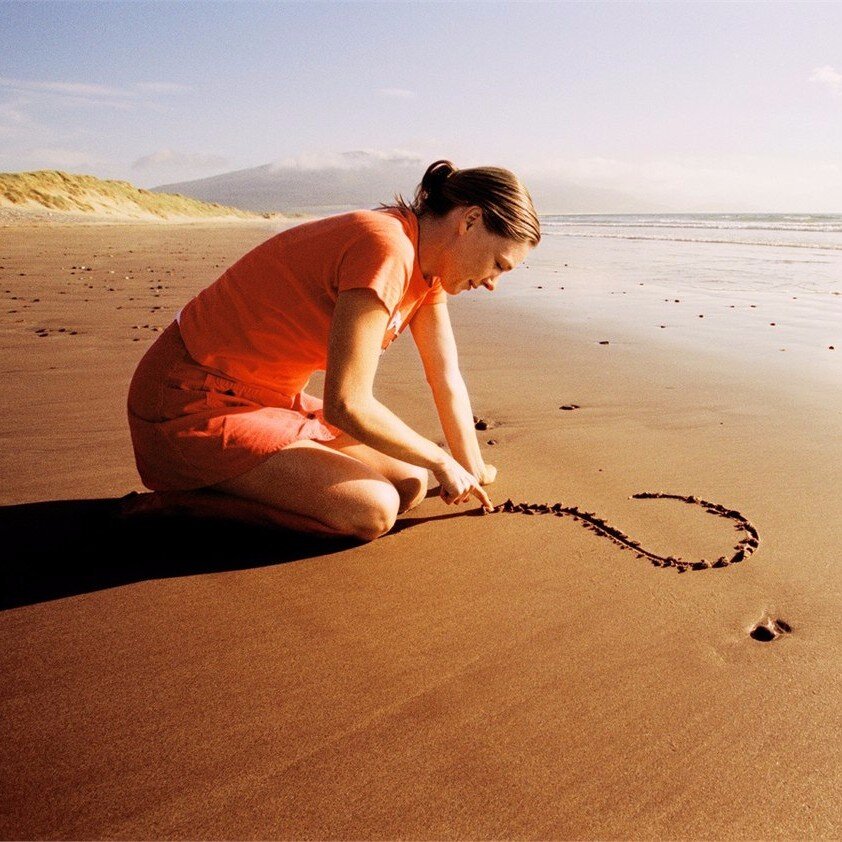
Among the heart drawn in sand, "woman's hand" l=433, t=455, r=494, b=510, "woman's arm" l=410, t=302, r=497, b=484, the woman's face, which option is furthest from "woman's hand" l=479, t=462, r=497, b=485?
the woman's face

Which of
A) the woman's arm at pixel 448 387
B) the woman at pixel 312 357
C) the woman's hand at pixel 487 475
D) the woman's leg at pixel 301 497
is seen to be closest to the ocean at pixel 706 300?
the woman's hand at pixel 487 475

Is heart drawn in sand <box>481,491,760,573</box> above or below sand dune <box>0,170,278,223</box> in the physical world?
below

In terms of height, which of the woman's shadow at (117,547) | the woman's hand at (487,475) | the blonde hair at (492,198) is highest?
the blonde hair at (492,198)

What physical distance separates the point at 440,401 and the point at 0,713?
190 centimetres

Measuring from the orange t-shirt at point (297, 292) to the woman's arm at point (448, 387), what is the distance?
324 millimetres

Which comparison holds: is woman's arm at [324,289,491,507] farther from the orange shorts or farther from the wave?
the wave

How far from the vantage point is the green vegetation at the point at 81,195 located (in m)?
34.0

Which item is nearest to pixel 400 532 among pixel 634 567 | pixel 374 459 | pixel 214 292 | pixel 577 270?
pixel 374 459

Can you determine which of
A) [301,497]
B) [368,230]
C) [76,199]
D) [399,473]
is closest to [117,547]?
[301,497]

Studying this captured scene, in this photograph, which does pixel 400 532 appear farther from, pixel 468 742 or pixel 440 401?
pixel 468 742

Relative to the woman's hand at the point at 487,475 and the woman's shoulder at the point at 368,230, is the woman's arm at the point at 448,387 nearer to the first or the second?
the woman's hand at the point at 487,475

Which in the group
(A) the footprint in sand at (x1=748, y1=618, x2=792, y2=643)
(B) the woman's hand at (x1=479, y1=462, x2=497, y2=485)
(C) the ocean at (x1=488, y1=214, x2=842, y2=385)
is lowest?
(A) the footprint in sand at (x1=748, y1=618, x2=792, y2=643)

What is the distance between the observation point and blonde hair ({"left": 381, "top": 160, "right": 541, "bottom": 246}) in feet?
7.52

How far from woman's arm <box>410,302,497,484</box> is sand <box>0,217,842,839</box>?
0.24 meters
